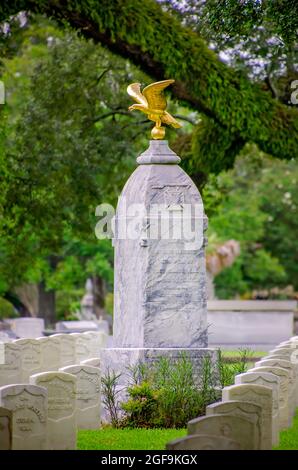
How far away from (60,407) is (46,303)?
121 feet

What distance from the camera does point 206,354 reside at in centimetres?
1941

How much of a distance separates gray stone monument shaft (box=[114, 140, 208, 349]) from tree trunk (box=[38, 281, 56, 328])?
107 ft

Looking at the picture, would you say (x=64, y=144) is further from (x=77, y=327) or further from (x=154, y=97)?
(x=154, y=97)

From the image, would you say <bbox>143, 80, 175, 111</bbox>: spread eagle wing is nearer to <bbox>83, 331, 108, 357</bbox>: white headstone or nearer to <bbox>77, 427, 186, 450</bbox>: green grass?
<bbox>77, 427, 186, 450</bbox>: green grass

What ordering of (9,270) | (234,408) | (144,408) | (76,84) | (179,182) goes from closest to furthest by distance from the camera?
(234,408) → (144,408) → (179,182) → (76,84) → (9,270)

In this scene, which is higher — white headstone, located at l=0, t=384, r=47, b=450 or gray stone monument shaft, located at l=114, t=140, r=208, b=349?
gray stone monument shaft, located at l=114, t=140, r=208, b=349

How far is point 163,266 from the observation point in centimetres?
1956

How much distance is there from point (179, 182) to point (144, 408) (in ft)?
11.1

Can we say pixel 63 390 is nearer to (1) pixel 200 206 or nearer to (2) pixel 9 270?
(1) pixel 200 206

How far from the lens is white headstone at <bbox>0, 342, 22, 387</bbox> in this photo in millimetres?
23406

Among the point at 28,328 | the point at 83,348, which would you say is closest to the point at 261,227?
the point at 28,328

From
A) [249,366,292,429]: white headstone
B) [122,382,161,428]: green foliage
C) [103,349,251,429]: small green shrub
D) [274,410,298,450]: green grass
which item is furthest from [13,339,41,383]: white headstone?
[249,366,292,429]: white headstone

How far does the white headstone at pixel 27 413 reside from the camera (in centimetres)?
1466

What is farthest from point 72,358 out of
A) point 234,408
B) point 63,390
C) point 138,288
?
point 234,408
